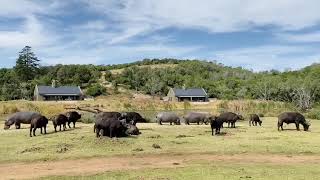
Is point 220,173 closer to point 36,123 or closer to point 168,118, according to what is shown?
point 36,123

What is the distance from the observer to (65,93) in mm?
133000

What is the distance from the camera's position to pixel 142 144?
92.3ft

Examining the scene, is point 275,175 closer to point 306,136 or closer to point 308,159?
point 308,159

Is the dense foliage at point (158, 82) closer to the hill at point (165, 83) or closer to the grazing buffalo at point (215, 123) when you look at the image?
the hill at point (165, 83)

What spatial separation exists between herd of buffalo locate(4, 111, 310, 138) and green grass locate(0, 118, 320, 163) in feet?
2.64

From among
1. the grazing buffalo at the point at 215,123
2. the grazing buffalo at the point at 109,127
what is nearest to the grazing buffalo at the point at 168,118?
the grazing buffalo at the point at 215,123

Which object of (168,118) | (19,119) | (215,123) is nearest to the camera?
(215,123)

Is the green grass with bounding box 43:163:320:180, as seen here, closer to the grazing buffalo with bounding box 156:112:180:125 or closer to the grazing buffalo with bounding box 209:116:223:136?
the grazing buffalo with bounding box 209:116:223:136

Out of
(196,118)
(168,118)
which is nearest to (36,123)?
(168,118)

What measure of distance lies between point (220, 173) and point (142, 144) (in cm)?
846

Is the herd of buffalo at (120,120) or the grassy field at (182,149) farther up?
the herd of buffalo at (120,120)

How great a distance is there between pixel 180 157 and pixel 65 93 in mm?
111272

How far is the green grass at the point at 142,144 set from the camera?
25.5 meters

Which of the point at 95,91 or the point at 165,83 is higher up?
the point at 165,83
